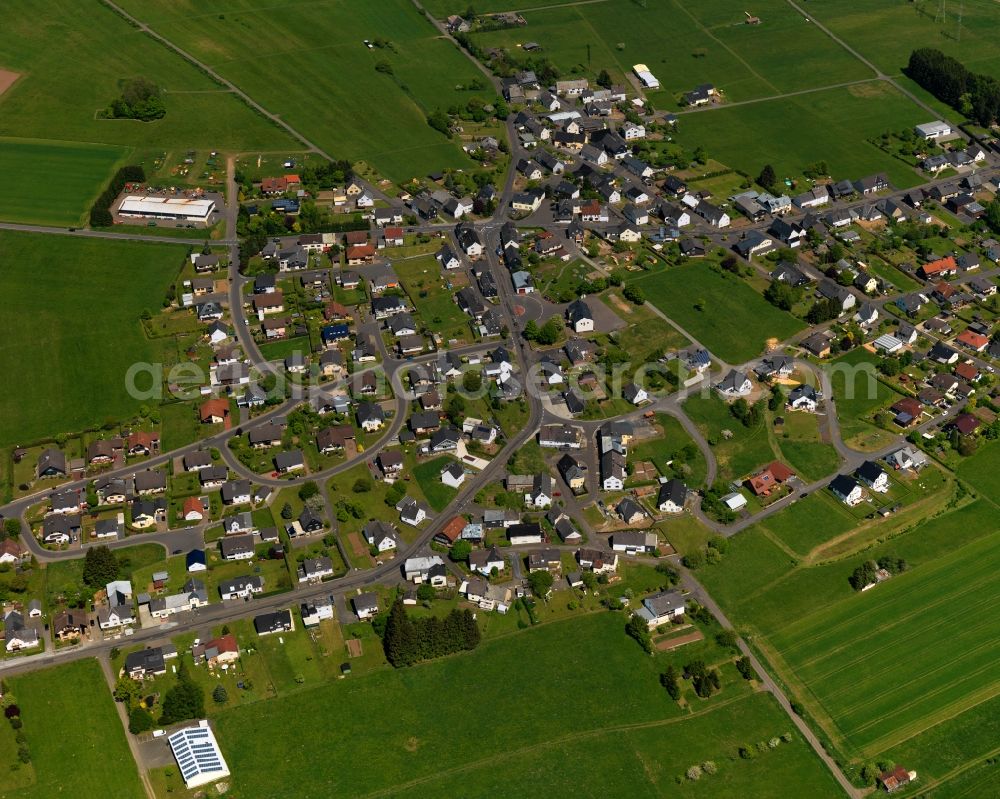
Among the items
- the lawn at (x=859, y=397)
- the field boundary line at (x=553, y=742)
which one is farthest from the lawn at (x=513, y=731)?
the lawn at (x=859, y=397)

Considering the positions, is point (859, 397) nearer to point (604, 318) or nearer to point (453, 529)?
point (604, 318)

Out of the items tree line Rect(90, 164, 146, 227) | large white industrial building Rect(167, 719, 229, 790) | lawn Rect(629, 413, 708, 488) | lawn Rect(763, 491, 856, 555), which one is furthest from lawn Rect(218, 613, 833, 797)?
tree line Rect(90, 164, 146, 227)

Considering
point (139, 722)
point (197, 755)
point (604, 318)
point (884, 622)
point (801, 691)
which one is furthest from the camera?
point (604, 318)

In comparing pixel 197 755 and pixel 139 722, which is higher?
pixel 139 722

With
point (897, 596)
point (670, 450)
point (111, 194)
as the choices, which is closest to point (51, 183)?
point (111, 194)

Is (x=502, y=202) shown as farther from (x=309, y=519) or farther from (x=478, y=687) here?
(x=478, y=687)

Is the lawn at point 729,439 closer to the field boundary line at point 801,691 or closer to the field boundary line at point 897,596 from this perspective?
the field boundary line at point 897,596
